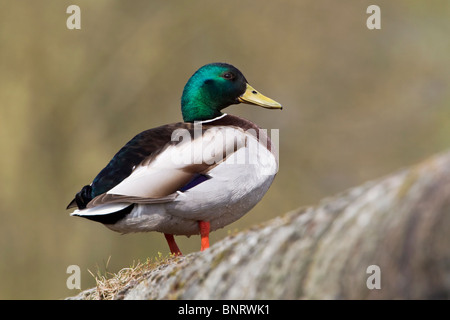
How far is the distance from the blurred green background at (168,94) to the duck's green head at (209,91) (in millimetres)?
15590

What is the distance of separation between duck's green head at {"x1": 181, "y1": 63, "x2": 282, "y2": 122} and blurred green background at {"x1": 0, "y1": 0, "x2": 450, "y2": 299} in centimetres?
1559

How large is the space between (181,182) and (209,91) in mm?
1383

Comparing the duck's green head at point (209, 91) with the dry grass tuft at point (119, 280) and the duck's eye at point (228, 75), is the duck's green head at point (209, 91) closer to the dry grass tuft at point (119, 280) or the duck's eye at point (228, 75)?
the duck's eye at point (228, 75)

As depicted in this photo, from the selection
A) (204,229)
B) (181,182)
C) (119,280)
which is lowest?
(119,280)

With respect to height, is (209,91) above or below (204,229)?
above

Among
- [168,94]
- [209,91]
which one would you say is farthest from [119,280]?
[168,94]

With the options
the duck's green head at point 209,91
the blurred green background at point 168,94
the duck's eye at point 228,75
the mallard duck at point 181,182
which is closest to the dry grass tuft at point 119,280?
the mallard duck at point 181,182

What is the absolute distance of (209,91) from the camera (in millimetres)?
6965

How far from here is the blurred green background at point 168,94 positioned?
24.7m

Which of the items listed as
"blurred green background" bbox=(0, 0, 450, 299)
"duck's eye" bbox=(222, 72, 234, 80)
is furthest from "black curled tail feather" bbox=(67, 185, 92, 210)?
"blurred green background" bbox=(0, 0, 450, 299)

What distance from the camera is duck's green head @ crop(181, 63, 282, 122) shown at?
22.8 feet

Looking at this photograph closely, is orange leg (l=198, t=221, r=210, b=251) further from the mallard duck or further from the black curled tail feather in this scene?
the black curled tail feather

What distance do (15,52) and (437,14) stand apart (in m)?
17.2
